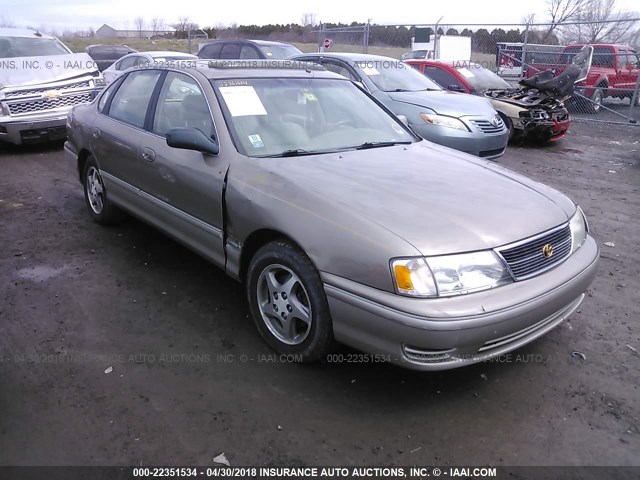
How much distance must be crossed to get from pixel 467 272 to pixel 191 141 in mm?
1873

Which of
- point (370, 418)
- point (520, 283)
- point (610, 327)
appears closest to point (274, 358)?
point (370, 418)

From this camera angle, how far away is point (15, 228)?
5152mm

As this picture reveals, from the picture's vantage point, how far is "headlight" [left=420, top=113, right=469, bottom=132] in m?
7.18

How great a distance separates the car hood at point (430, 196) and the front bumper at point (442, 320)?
0.85ft

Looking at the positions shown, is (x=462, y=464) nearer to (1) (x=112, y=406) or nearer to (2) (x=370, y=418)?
(2) (x=370, y=418)

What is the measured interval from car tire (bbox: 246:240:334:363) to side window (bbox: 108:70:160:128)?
6.29ft

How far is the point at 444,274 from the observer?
248 cm

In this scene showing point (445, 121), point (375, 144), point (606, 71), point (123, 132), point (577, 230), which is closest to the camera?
point (577, 230)

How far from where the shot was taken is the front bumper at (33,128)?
7.71 m

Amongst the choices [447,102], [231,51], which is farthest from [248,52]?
[447,102]

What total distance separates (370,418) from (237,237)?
1.34m

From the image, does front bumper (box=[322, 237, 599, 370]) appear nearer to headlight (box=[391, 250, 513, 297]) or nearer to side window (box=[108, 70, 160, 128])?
headlight (box=[391, 250, 513, 297])

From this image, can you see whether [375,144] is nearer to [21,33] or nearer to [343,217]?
[343,217]

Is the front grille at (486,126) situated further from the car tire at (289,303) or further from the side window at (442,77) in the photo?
the car tire at (289,303)
